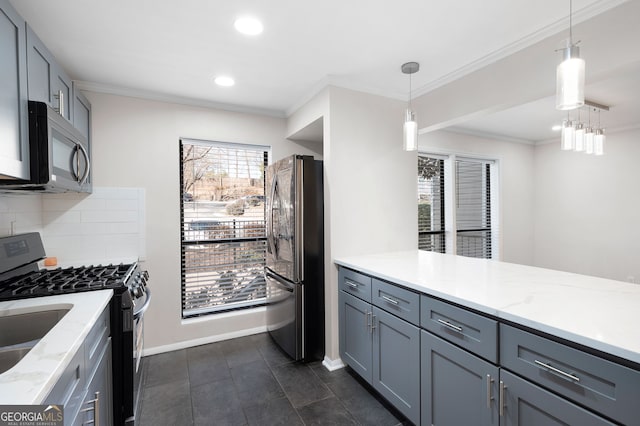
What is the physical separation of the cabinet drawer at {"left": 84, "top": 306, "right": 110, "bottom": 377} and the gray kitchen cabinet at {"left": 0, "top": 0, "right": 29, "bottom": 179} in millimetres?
773

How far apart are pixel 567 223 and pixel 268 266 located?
189 inches

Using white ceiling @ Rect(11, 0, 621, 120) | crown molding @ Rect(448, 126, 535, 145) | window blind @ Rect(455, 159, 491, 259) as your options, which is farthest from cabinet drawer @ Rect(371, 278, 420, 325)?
crown molding @ Rect(448, 126, 535, 145)

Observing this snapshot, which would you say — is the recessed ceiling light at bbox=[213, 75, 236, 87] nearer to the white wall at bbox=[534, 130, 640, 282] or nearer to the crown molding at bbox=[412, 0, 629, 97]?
the crown molding at bbox=[412, 0, 629, 97]

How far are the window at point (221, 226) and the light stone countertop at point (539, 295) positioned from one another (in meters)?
1.45

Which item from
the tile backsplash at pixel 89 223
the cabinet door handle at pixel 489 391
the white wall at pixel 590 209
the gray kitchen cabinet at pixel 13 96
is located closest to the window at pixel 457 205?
the white wall at pixel 590 209

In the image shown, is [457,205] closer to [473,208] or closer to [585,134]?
[473,208]

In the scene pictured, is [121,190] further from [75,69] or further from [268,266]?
[268,266]

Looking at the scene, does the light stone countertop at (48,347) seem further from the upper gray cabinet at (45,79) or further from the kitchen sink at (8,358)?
the upper gray cabinet at (45,79)

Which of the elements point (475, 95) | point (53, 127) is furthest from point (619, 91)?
point (53, 127)

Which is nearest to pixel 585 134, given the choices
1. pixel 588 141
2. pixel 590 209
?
pixel 588 141

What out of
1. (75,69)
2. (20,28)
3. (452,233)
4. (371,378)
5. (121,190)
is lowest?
(371,378)

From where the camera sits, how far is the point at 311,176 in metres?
2.53

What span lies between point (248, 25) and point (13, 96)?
1228mm

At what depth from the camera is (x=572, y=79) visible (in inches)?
47.8
